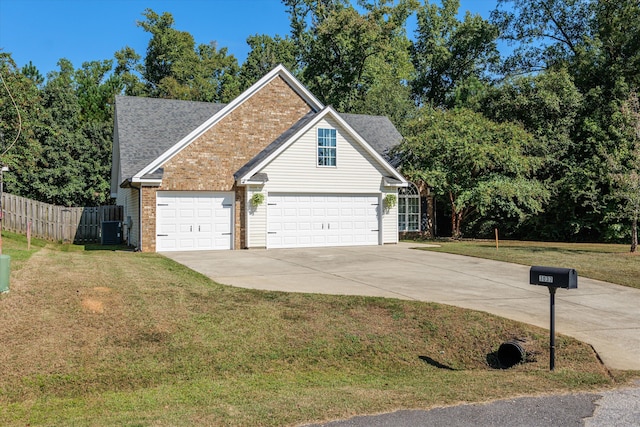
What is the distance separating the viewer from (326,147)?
73.1ft

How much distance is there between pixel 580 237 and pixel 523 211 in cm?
292

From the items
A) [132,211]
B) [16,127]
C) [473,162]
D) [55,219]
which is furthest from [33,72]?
[473,162]

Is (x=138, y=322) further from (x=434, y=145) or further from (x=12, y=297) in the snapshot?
(x=434, y=145)

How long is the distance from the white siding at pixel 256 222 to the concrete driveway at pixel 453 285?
229cm

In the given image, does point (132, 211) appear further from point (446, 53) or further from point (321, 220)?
point (446, 53)

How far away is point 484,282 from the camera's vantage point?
43.5ft

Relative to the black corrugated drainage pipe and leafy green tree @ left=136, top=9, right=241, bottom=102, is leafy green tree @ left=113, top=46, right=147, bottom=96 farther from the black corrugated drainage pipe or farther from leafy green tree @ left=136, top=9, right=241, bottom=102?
the black corrugated drainage pipe

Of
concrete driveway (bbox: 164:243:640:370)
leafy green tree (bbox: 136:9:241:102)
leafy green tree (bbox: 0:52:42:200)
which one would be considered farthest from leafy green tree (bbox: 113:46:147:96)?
concrete driveway (bbox: 164:243:640:370)

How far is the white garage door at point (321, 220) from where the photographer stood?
71.6ft

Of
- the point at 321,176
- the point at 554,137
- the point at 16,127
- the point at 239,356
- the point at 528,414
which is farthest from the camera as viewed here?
the point at 554,137

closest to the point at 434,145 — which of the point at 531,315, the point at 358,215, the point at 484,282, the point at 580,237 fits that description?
the point at 358,215

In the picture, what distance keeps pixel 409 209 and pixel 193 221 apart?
38.1ft

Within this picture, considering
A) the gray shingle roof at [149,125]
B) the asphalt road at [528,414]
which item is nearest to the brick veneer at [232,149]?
the gray shingle roof at [149,125]

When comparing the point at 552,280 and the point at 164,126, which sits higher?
the point at 164,126
